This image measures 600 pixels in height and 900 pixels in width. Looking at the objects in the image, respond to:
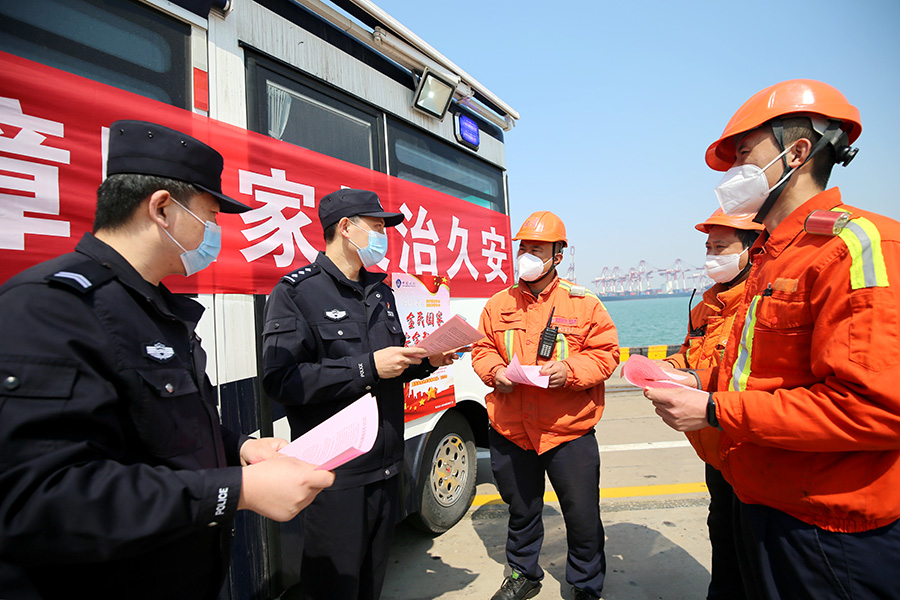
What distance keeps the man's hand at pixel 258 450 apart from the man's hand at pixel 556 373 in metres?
1.31

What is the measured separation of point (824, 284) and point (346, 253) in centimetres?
169

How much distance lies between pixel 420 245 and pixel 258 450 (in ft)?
6.76

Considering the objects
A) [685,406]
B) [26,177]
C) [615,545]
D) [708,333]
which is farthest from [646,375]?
[26,177]

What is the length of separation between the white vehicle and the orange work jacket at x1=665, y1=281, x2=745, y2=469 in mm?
1600

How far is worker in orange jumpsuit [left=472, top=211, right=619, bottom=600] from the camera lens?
7.80 ft

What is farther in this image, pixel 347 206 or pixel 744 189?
pixel 347 206

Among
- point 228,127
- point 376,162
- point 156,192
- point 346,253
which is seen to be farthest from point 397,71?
point 156,192

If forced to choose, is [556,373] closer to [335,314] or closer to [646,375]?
[646,375]

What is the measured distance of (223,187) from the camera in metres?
2.03

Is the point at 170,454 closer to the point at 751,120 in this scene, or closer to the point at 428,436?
the point at 751,120

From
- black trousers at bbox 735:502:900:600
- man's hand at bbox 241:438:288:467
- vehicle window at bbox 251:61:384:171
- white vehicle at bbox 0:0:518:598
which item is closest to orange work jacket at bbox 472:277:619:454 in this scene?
white vehicle at bbox 0:0:518:598

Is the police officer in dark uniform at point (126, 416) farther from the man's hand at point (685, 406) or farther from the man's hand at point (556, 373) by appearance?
the man's hand at point (556, 373)

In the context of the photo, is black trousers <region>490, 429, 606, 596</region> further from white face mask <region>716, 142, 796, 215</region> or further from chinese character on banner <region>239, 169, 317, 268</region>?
chinese character on banner <region>239, 169, 317, 268</region>

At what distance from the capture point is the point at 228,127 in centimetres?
201
